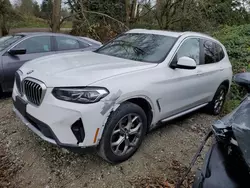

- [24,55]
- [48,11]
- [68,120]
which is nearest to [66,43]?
[24,55]

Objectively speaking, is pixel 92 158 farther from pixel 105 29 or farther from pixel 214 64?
pixel 105 29

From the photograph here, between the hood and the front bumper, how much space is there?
210 millimetres

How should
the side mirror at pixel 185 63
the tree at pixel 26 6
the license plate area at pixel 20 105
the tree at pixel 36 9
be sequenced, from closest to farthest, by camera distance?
the license plate area at pixel 20 105, the side mirror at pixel 185 63, the tree at pixel 26 6, the tree at pixel 36 9

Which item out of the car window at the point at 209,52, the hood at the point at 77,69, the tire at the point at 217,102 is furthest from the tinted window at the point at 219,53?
the hood at the point at 77,69

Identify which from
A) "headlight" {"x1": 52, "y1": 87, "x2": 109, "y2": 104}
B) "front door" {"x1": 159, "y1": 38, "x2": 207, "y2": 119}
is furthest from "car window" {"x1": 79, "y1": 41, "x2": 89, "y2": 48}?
"headlight" {"x1": 52, "y1": 87, "x2": 109, "y2": 104}

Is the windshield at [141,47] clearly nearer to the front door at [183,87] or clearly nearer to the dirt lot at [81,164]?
the front door at [183,87]

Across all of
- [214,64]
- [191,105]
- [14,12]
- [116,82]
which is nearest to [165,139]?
[191,105]

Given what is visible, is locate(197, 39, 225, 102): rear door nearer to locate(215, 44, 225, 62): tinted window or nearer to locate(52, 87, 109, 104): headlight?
locate(215, 44, 225, 62): tinted window

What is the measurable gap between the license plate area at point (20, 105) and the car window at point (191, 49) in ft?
7.16

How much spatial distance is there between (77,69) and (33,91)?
0.55 meters

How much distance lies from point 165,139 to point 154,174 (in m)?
0.90

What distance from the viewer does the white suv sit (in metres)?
2.50

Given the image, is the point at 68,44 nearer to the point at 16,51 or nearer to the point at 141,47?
the point at 16,51

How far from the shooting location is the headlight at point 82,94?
2486 millimetres
